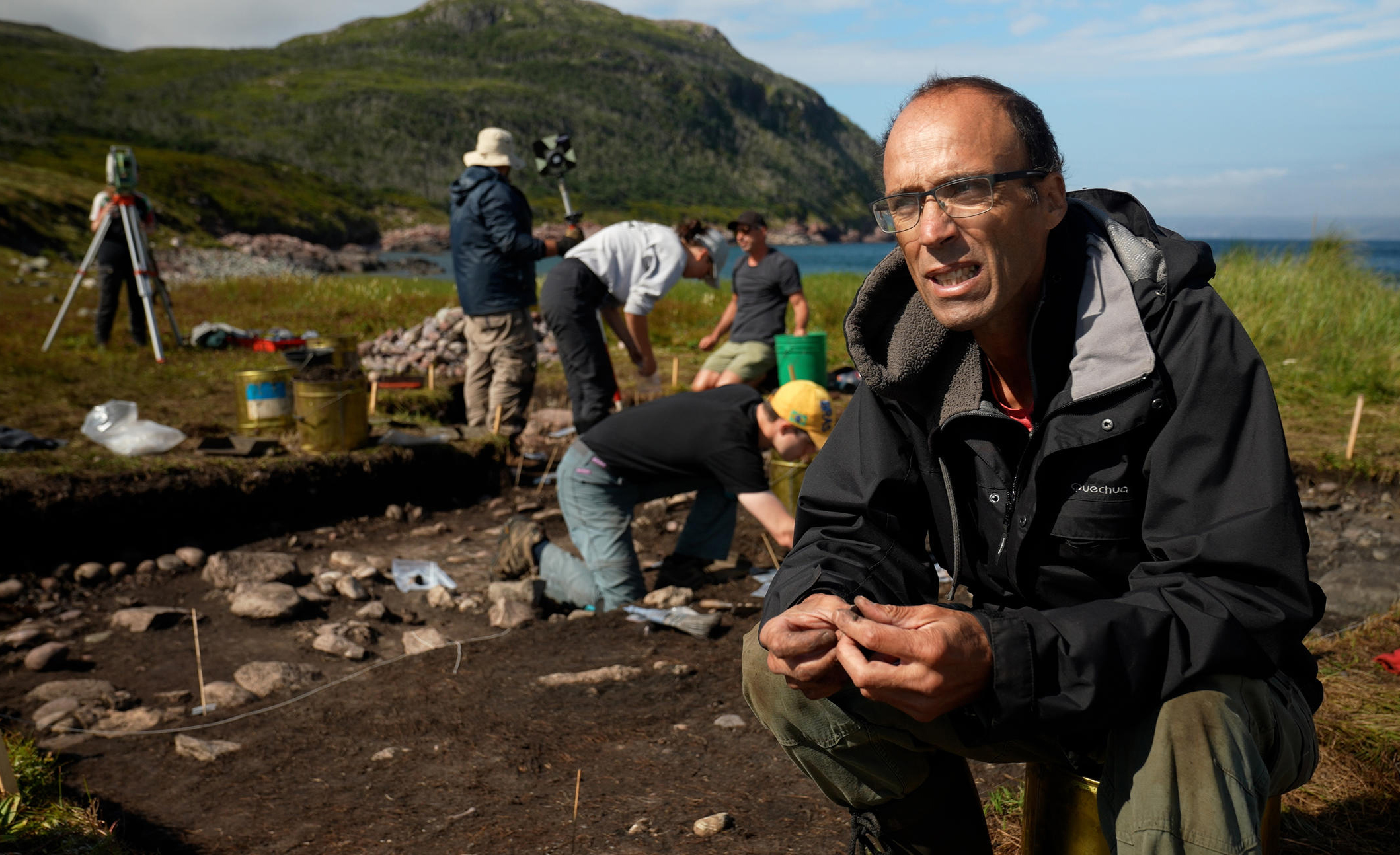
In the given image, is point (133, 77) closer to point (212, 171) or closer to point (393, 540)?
point (212, 171)

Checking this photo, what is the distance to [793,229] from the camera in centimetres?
12031

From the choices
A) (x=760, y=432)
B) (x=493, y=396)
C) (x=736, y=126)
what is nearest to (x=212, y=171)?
(x=493, y=396)

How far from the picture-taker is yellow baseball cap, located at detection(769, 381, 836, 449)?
13.8ft

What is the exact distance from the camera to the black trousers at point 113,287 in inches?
361

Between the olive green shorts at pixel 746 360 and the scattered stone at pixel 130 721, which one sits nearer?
the scattered stone at pixel 130 721

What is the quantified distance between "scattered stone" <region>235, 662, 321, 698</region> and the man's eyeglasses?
3078 millimetres

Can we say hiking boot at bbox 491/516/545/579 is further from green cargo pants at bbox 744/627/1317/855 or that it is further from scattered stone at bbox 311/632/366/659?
green cargo pants at bbox 744/627/1317/855

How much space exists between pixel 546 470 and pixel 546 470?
0.09 ft

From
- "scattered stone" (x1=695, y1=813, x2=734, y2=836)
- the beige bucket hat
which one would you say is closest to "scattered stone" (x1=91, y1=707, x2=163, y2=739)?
"scattered stone" (x1=695, y1=813, x2=734, y2=836)

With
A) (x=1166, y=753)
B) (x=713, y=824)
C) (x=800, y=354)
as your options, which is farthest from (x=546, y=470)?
(x=1166, y=753)

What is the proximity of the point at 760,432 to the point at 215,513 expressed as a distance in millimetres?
3359

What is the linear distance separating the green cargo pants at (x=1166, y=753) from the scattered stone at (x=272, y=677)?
2.66m

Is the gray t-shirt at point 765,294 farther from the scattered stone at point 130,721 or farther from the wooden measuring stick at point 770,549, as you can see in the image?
the scattered stone at point 130,721

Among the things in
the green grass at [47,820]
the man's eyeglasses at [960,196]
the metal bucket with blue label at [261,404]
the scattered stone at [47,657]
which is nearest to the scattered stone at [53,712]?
the scattered stone at [47,657]
